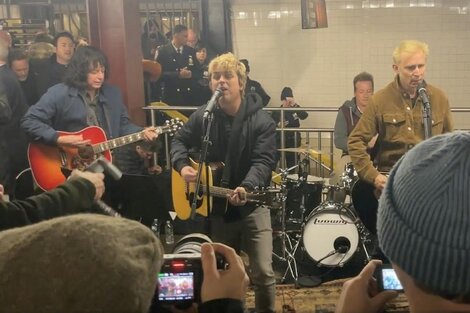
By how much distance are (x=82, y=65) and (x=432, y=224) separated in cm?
330

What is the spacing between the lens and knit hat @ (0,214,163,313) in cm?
70

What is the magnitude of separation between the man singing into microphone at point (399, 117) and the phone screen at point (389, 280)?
191cm

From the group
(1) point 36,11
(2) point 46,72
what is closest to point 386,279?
(2) point 46,72

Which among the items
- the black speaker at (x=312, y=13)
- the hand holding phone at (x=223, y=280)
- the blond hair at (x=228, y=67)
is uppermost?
the black speaker at (x=312, y=13)

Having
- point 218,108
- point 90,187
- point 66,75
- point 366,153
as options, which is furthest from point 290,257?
point 90,187

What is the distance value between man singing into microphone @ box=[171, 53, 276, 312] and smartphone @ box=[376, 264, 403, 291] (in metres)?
1.77

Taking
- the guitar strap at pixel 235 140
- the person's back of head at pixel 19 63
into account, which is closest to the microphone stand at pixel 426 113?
the guitar strap at pixel 235 140

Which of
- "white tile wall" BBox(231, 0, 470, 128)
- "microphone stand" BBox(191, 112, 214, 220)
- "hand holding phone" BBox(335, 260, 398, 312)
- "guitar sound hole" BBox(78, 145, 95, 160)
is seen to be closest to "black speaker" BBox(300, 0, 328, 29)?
"white tile wall" BBox(231, 0, 470, 128)

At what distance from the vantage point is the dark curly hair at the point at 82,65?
3576 millimetres

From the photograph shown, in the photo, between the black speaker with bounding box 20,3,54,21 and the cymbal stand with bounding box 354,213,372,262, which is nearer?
the cymbal stand with bounding box 354,213,372,262

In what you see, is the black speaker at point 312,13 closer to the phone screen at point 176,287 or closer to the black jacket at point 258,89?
the black jacket at point 258,89

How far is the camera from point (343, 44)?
6039 mm

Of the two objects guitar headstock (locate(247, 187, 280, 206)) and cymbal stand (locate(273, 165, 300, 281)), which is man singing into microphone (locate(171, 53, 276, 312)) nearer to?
guitar headstock (locate(247, 187, 280, 206))

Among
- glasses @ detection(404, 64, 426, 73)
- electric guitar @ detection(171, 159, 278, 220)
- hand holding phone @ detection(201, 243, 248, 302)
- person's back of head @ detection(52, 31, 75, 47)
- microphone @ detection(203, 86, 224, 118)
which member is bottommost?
electric guitar @ detection(171, 159, 278, 220)
